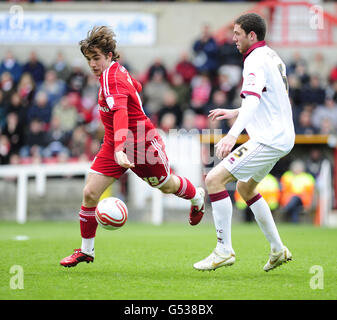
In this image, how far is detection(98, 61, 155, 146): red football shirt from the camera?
636 cm

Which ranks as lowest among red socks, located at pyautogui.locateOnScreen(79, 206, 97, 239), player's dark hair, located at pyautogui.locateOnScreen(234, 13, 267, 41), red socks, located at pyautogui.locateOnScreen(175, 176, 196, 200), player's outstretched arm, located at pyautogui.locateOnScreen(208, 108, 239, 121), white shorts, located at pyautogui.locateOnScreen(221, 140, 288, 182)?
red socks, located at pyautogui.locateOnScreen(79, 206, 97, 239)

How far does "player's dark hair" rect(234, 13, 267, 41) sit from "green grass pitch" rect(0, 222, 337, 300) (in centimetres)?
212

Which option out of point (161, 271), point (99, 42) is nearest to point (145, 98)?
point (99, 42)

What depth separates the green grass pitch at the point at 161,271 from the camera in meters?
5.14

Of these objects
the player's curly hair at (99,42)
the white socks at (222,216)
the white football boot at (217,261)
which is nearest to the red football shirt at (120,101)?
the player's curly hair at (99,42)

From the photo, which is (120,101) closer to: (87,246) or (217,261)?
(87,246)

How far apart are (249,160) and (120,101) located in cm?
124

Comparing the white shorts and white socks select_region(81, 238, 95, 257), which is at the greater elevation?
the white shorts

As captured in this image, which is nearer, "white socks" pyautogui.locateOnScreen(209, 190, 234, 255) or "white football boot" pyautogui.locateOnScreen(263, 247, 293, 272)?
"white socks" pyautogui.locateOnScreen(209, 190, 234, 255)

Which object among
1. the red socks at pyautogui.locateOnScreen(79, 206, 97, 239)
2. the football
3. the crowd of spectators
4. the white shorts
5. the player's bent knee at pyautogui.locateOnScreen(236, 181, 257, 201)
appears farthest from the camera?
the crowd of spectators

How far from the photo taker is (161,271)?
648cm

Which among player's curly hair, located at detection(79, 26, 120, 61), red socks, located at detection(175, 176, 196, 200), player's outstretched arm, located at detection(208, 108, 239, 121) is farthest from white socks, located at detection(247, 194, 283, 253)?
player's curly hair, located at detection(79, 26, 120, 61)

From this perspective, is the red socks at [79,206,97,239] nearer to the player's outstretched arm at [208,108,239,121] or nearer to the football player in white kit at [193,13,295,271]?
the football player in white kit at [193,13,295,271]
